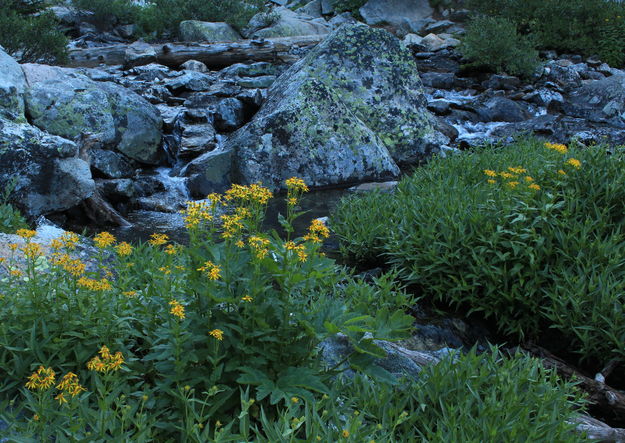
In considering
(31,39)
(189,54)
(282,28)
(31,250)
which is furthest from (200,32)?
(31,250)

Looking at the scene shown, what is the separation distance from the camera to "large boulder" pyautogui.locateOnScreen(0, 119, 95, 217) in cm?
626

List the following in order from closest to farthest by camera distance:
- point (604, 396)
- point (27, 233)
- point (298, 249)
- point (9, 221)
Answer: point (298, 249), point (27, 233), point (604, 396), point (9, 221)

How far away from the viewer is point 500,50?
16984 millimetres

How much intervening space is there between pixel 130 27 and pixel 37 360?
88.6 feet

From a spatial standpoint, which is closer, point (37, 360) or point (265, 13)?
point (37, 360)

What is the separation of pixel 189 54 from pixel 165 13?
329 inches

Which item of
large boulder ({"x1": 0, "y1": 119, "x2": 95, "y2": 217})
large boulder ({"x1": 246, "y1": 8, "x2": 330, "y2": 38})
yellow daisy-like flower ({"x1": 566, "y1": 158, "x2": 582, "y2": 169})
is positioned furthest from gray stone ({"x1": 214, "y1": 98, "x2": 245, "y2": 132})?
large boulder ({"x1": 246, "y1": 8, "x2": 330, "y2": 38})

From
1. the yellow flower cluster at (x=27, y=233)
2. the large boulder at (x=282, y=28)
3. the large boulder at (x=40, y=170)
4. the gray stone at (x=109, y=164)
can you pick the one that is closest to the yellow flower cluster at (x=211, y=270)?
the yellow flower cluster at (x=27, y=233)

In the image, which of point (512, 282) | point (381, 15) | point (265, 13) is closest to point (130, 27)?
point (265, 13)

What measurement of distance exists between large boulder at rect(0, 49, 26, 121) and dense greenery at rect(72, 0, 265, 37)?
18550 mm

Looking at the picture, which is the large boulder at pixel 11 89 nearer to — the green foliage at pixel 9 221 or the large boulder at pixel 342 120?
the green foliage at pixel 9 221

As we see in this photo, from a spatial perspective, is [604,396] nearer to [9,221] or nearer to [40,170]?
[9,221]

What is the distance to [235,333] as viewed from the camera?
2584 millimetres

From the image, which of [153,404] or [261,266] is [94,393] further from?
[261,266]
